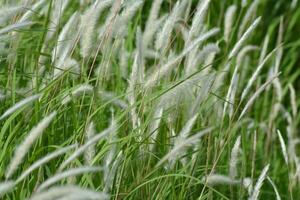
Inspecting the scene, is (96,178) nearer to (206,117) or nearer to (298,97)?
(206,117)

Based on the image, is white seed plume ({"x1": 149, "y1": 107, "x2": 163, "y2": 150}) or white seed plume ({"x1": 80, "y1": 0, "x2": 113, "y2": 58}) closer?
white seed plume ({"x1": 80, "y1": 0, "x2": 113, "y2": 58})

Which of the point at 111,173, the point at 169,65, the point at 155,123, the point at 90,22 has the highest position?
the point at 90,22

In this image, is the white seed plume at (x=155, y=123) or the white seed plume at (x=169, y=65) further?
the white seed plume at (x=155, y=123)

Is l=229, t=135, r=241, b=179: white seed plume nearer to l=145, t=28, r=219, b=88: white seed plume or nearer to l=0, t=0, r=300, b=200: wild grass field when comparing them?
l=0, t=0, r=300, b=200: wild grass field

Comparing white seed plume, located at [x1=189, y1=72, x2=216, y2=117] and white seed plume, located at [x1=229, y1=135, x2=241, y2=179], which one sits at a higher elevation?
white seed plume, located at [x1=189, y1=72, x2=216, y2=117]

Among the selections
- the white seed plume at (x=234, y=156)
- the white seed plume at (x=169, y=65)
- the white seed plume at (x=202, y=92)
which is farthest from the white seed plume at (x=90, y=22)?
the white seed plume at (x=234, y=156)

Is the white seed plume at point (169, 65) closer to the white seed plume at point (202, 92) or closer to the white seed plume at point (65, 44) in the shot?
the white seed plume at point (202, 92)

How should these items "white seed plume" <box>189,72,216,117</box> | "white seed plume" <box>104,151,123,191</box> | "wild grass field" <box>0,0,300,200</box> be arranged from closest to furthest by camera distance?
"white seed plume" <box>104,151,123,191</box> < "wild grass field" <box>0,0,300,200</box> < "white seed plume" <box>189,72,216,117</box>

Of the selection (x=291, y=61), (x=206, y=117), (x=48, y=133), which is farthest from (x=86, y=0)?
(x=291, y=61)

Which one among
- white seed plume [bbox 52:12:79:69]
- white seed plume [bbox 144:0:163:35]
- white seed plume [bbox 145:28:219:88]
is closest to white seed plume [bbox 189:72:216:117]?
white seed plume [bbox 145:28:219:88]

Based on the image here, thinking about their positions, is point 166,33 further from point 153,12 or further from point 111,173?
point 111,173

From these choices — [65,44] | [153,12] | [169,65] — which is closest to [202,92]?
[169,65]

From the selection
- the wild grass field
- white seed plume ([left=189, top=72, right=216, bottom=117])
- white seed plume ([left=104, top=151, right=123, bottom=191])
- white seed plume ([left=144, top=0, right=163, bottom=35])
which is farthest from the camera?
white seed plume ([left=144, top=0, right=163, bottom=35])

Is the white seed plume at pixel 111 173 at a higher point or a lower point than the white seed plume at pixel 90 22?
lower
